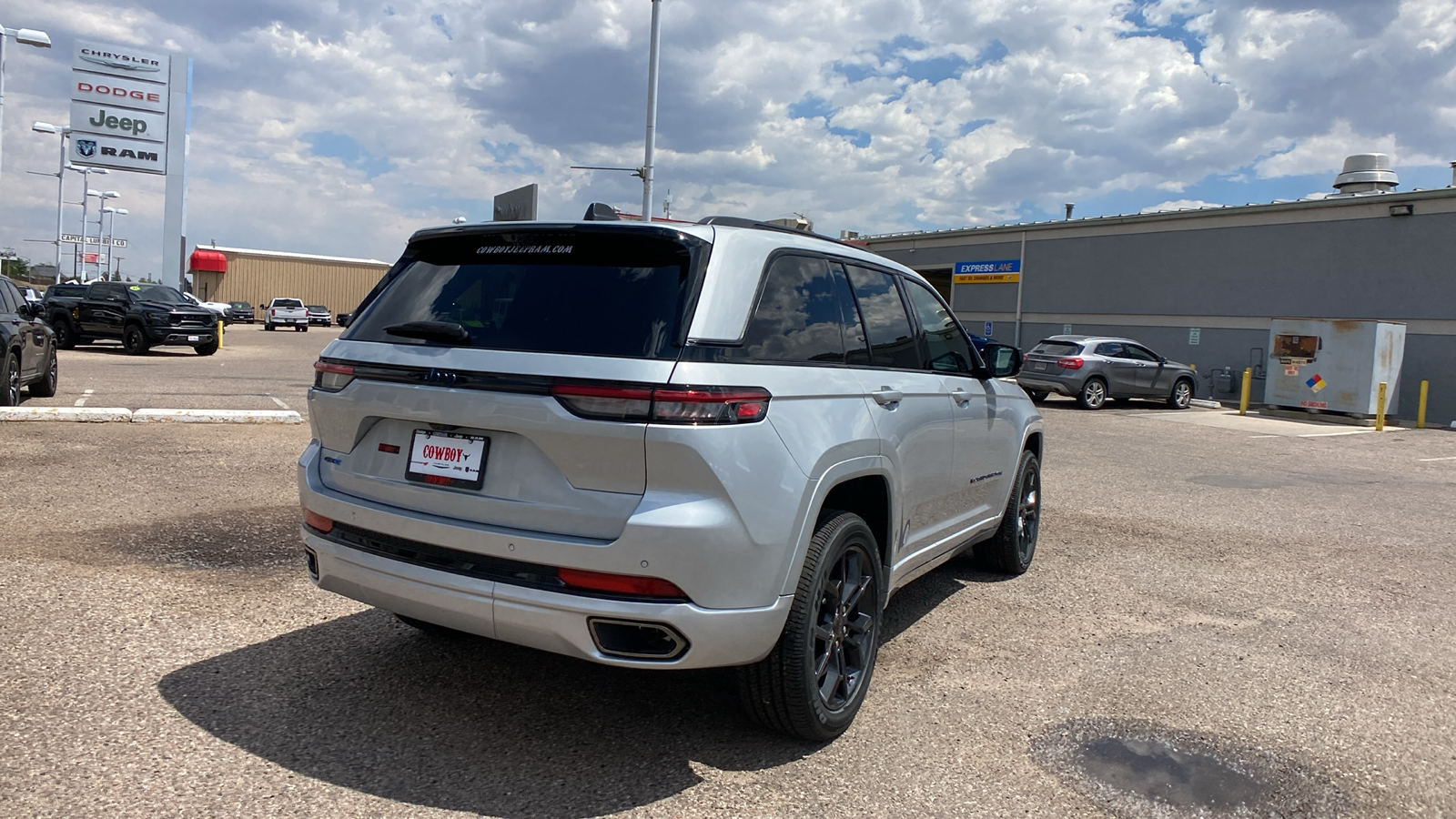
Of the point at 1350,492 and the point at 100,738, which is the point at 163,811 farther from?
the point at 1350,492

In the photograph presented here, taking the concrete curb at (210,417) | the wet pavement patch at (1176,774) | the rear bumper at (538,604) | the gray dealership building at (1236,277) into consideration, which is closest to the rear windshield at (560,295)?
the rear bumper at (538,604)

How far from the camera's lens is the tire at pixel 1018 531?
5.81 m

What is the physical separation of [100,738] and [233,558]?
2.39 metres

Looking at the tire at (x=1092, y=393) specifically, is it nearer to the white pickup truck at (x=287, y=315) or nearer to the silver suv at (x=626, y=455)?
the silver suv at (x=626, y=455)

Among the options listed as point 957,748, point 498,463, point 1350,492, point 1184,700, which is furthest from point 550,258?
point 1350,492

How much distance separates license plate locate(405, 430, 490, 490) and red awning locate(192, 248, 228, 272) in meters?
70.2

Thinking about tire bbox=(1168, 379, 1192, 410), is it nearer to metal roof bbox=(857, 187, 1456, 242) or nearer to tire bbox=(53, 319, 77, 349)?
metal roof bbox=(857, 187, 1456, 242)

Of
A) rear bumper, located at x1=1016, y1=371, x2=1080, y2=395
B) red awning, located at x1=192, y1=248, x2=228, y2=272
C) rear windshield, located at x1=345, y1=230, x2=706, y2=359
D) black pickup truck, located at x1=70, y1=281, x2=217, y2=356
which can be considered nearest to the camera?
rear windshield, located at x1=345, y1=230, x2=706, y2=359

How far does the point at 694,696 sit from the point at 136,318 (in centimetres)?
2496

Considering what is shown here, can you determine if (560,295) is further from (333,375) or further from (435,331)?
(333,375)

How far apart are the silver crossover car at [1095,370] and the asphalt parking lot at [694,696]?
43.7 ft

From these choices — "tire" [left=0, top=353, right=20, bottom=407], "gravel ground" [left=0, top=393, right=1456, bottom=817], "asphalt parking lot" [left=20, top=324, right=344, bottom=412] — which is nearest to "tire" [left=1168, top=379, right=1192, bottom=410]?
"gravel ground" [left=0, top=393, right=1456, bottom=817]

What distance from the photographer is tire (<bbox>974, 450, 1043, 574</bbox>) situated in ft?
19.1

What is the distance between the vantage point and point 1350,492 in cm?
1029
